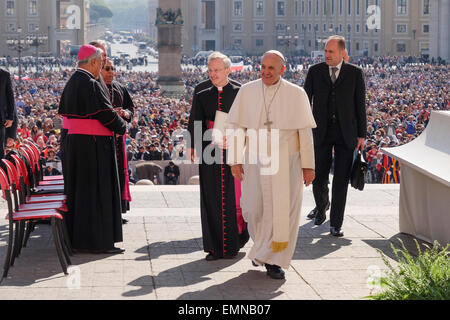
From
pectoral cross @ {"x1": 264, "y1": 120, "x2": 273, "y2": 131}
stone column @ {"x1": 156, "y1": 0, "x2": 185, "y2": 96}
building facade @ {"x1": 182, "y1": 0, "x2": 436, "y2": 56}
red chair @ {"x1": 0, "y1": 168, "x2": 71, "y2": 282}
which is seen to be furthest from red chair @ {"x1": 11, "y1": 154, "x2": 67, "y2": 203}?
building facade @ {"x1": 182, "y1": 0, "x2": 436, "y2": 56}

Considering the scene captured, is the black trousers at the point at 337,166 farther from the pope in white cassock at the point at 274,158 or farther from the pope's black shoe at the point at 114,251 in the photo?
the pope's black shoe at the point at 114,251

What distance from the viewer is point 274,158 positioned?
17.9 ft

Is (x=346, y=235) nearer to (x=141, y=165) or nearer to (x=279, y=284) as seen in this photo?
(x=279, y=284)

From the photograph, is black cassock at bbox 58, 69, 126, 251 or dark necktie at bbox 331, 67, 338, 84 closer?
black cassock at bbox 58, 69, 126, 251

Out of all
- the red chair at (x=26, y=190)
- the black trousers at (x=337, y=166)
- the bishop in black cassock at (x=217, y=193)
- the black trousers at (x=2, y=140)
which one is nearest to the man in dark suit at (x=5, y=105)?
the black trousers at (x=2, y=140)

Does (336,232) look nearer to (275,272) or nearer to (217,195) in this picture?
(217,195)

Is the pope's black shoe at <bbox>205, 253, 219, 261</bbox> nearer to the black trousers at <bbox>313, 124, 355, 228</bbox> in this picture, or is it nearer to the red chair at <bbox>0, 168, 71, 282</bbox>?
the red chair at <bbox>0, 168, 71, 282</bbox>

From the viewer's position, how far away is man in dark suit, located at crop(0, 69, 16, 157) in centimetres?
772

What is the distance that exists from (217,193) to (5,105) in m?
2.73

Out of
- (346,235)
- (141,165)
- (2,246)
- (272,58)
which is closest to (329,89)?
(346,235)

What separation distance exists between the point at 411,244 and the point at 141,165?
23.5 feet

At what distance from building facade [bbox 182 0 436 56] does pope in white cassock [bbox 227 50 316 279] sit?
70232mm

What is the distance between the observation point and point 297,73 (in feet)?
146
